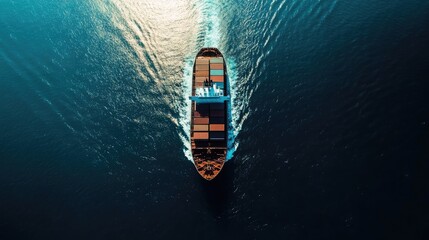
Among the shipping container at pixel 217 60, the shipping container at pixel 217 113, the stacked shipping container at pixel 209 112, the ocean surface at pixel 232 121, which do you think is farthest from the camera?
the shipping container at pixel 217 60

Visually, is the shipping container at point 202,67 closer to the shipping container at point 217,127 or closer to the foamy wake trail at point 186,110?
the foamy wake trail at point 186,110

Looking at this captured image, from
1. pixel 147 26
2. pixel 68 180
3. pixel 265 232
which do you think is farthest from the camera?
pixel 147 26

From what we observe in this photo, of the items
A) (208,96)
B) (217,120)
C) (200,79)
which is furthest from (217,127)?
(200,79)

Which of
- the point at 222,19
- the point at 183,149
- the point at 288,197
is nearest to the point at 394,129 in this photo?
the point at 288,197

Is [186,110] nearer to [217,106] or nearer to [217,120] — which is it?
[217,106]

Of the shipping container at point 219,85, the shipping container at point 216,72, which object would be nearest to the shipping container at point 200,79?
the shipping container at point 216,72

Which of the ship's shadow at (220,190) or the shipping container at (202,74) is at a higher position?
the shipping container at (202,74)

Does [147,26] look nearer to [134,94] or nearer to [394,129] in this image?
[134,94]
